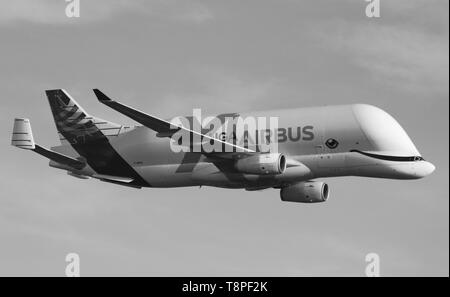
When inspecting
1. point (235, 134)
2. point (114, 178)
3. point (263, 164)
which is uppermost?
point (235, 134)

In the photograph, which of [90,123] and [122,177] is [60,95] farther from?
[122,177]

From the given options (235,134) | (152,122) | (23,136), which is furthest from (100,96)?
(235,134)

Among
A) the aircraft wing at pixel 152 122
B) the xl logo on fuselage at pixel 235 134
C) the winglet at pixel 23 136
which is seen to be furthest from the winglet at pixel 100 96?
the winglet at pixel 23 136

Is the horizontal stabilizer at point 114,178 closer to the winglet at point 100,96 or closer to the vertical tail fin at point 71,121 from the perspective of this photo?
the vertical tail fin at point 71,121

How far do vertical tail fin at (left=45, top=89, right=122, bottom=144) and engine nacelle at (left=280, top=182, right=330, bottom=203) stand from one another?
44.2 ft

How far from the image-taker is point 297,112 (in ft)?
185

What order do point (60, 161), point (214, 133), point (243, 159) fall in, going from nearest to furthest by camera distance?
point (243, 159)
point (214, 133)
point (60, 161)

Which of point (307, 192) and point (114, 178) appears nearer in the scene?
point (307, 192)

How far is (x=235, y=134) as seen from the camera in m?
57.5

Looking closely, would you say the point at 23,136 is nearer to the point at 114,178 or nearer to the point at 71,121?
the point at 71,121

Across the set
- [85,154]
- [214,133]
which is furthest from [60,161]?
[214,133]

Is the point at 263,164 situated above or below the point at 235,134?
below

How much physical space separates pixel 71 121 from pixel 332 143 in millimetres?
19724

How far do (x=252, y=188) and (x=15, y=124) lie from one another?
51.0ft
